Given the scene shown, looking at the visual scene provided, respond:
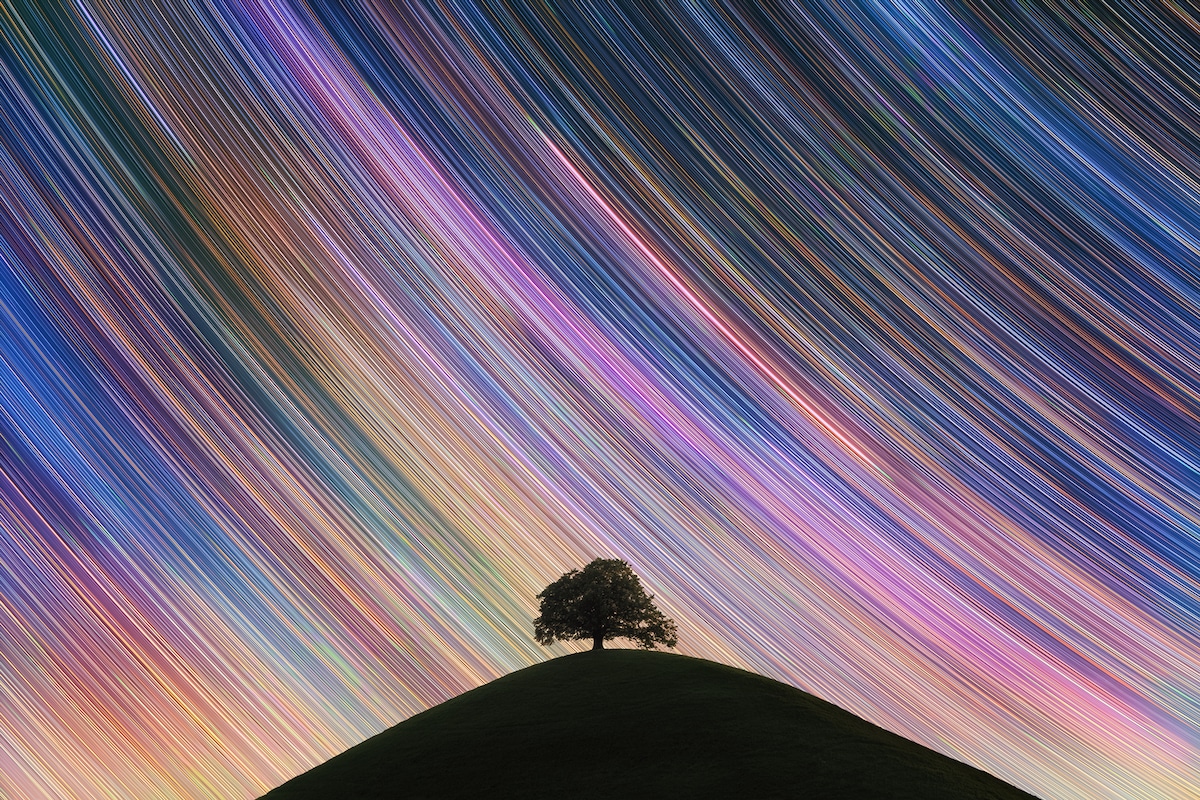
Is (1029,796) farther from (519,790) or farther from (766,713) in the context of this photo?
(519,790)

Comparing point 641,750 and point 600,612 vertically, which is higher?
point 600,612

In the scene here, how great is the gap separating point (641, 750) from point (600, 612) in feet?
58.7

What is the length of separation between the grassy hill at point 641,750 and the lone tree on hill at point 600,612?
161 inches

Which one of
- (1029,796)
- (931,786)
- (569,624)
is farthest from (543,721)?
(1029,796)

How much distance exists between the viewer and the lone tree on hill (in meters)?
67.4

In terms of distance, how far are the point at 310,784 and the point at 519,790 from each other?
50.4ft

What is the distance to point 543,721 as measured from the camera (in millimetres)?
55406

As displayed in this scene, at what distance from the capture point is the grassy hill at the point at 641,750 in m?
46.6

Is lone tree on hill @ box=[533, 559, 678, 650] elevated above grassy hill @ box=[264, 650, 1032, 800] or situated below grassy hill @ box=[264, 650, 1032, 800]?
above

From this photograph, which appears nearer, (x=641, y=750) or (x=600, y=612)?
(x=641, y=750)

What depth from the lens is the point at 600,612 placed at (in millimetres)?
67375

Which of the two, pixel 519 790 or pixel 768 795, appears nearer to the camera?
pixel 768 795

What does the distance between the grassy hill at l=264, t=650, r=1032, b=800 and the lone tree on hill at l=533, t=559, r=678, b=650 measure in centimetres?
409

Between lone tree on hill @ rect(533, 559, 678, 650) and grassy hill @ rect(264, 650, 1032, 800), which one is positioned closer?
grassy hill @ rect(264, 650, 1032, 800)
